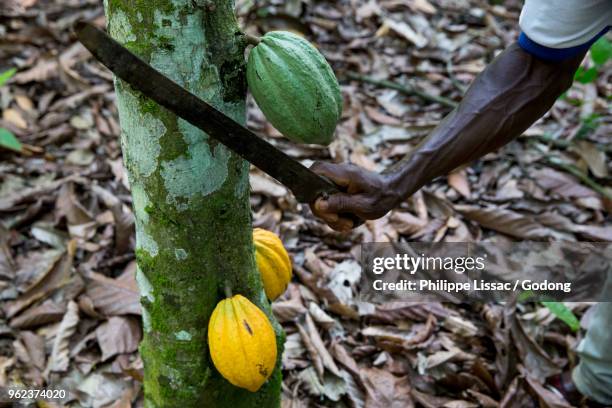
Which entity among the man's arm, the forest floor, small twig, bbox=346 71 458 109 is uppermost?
the man's arm

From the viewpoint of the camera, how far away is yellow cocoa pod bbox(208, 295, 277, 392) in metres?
1.24

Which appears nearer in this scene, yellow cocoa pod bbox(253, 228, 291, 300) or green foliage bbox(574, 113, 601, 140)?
yellow cocoa pod bbox(253, 228, 291, 300)

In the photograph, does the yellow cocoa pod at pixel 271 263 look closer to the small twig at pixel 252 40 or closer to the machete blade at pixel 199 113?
the machete blade at pixel 199 113

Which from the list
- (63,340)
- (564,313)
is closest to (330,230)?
(564,313)

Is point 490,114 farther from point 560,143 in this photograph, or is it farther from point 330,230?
point 560,143

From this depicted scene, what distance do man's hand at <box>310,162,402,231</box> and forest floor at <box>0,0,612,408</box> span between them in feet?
2.69

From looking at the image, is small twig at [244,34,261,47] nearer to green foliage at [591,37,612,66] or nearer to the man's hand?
the man's hand

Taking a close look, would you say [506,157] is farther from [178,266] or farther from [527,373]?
[178,266]

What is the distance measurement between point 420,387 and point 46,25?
2.99 m

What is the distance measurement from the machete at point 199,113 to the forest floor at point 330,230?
3.01 feet

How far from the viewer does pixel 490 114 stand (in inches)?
58.0

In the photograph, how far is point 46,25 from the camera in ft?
11.5

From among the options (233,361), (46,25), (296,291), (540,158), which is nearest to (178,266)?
(233,361)

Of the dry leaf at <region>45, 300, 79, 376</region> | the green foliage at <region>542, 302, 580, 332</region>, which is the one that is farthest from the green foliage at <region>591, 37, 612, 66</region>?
the dry leaf at <region>45, 300, 79, 376</region>
